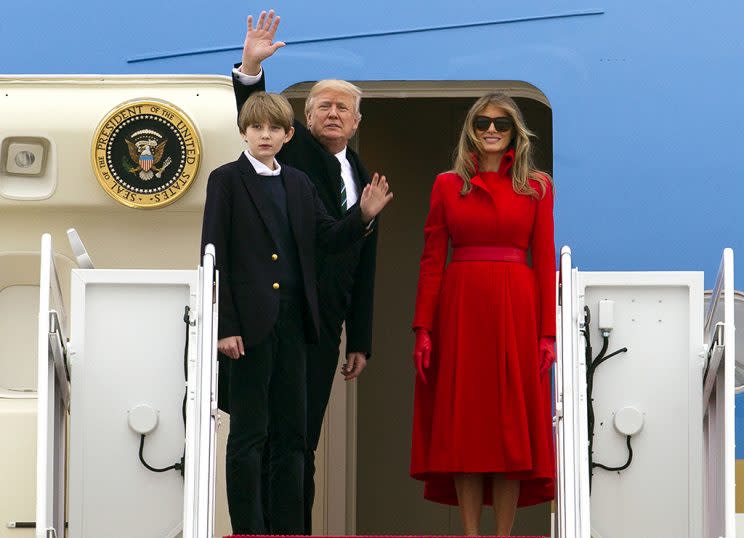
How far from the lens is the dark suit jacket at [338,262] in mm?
5969

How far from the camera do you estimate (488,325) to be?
5691 mm

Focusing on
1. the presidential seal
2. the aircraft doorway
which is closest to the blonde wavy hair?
the presidential seal

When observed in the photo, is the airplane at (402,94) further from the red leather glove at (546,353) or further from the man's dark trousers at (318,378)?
the red leather glove at (546,353)

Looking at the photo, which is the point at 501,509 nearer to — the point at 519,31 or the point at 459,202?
A: the point at 459,202

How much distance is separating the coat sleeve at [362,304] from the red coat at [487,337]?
364 millimetres

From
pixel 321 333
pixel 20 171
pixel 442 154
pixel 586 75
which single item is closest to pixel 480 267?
pixel 321 333

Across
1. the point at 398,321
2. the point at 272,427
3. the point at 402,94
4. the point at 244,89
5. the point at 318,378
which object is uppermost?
the point at 402,94

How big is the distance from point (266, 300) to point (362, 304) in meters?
0.67

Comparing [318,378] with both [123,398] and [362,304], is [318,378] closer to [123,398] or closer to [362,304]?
[362,304]

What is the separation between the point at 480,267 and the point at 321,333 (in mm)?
612

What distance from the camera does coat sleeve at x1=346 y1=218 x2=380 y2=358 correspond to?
6.08 metres

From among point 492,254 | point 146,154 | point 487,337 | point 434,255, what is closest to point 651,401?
point 487,337

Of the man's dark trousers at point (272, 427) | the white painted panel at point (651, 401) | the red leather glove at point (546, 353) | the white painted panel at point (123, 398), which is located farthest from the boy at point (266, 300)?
the white painted panel at point (651, 401)

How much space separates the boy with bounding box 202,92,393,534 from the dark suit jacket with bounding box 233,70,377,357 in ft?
1.01
